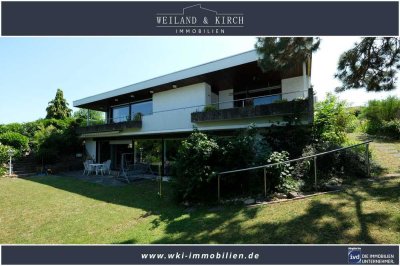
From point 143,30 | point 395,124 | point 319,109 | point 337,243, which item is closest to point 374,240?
point 337,243

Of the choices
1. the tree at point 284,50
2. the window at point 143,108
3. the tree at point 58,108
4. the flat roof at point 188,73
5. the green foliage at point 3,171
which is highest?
the tree at point 58,108

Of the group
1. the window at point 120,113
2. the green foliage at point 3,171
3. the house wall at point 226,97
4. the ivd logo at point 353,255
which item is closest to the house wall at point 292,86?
the house wall at point 226,97

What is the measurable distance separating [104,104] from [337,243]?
65.9ft

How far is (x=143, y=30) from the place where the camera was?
4227 mm

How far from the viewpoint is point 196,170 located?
24.5 ft

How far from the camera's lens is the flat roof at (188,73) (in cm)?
1064

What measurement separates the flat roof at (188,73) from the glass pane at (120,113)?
1.76 m

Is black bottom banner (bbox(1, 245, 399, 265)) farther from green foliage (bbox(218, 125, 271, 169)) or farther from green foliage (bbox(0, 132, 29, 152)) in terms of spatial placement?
green foliage (bbox(0, 132, 29, 152))

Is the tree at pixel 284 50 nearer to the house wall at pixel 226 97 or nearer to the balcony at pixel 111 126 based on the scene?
the house wall at pixel 226 97

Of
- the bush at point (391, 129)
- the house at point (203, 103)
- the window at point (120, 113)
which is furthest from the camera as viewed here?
the window at point (120, 113)

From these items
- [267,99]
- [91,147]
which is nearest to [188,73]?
[267,99]

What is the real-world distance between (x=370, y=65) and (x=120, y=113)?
54.7ft

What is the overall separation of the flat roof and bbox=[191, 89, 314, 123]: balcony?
6.42 feet

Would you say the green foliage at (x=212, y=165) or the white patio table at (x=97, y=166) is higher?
the green foliage at (x=212, y=165)
